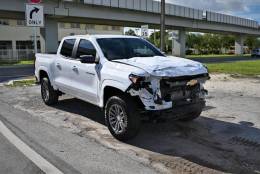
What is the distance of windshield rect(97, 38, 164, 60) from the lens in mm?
7179

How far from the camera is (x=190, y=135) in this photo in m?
6.66

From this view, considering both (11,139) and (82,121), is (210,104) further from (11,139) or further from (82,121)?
(11,139)

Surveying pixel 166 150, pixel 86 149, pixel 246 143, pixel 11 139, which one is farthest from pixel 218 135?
pixel 11 139

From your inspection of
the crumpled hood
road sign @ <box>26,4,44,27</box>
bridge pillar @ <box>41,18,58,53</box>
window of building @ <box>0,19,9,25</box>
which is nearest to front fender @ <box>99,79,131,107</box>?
the crumpled hood

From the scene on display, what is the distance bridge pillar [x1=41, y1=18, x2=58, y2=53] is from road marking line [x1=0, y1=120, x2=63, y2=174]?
29652mm

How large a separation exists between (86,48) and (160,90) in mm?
2418

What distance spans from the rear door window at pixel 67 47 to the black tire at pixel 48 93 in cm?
128

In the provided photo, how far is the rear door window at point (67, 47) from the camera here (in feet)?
27.4

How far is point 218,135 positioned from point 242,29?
6876cm

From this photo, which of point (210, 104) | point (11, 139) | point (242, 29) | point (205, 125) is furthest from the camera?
point (242, 29)

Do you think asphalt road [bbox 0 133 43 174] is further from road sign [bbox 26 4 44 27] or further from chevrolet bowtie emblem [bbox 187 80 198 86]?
road sign [bbox 26 4 44 27]

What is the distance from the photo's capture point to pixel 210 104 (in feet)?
31.7

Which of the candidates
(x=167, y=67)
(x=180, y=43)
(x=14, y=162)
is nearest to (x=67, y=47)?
(x=167, y=67)

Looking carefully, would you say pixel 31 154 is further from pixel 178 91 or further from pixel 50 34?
pixel 50 34
